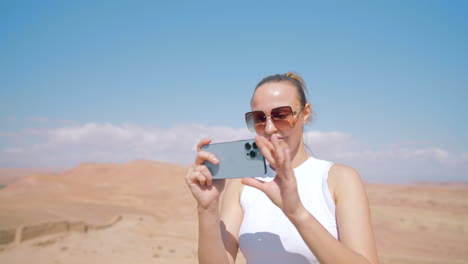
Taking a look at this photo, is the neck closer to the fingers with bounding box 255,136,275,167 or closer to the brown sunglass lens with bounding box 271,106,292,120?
the brown sunglass lens with bounding box 271,106,292,120

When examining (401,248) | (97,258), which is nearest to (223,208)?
(97,258)

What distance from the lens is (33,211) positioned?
526 inches

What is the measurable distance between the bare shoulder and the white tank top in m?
0.03

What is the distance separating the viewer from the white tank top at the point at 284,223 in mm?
1991

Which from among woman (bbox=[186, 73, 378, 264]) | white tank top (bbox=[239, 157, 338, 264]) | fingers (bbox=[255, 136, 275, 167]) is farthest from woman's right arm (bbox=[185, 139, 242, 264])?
fingers (bbox=[255, 136, 275, 167])

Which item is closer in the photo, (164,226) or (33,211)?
(33,211)

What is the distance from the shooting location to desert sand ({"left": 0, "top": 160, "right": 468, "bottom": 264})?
366 inches

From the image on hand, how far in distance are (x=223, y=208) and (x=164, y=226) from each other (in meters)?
13.1

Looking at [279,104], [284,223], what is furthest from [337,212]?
[279,104]

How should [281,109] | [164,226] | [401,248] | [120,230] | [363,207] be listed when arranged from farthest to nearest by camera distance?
1. [164,226]
2. [120,230]
3. [401,248]
4. [281,109]
5. [363,207]

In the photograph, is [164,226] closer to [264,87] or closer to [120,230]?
[120,230]

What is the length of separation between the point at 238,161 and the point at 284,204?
388 mm

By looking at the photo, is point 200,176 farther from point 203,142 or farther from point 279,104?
point 279,104

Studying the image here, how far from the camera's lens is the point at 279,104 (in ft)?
7.18
